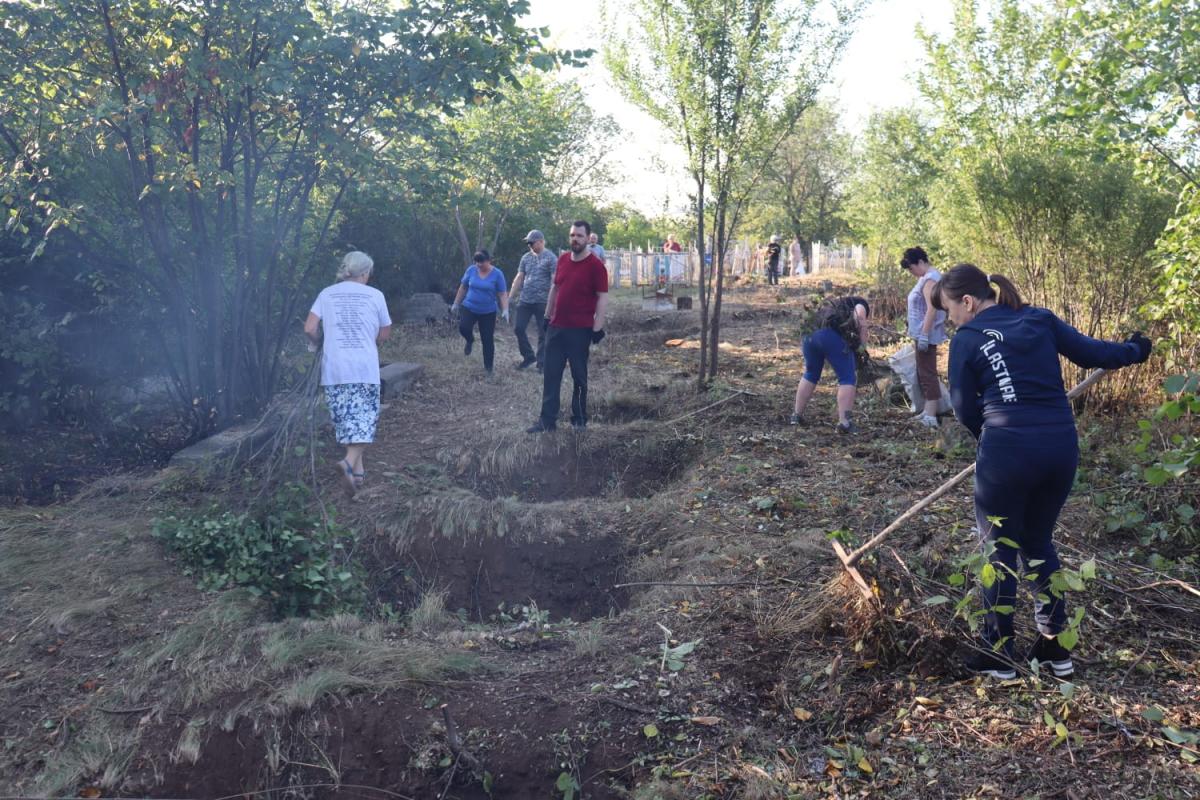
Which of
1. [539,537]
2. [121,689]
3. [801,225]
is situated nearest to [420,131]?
[539,537]

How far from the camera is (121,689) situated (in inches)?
157

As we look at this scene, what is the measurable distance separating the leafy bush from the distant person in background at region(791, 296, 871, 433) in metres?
4.15

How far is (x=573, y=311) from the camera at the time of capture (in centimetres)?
738

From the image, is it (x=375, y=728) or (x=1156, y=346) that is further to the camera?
(x=1156, y=346)

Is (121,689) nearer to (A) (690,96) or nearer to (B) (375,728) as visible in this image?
(B) (375,728)

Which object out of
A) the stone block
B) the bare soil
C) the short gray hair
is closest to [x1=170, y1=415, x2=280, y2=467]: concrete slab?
the bare soil

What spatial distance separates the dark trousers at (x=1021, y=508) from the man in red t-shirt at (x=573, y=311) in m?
4.15

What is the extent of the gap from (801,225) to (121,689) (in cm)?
3493

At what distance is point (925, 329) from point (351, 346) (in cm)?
455

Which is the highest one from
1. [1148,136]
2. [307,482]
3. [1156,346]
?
[1148,136]

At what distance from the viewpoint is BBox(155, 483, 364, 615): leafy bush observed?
16.8 ft

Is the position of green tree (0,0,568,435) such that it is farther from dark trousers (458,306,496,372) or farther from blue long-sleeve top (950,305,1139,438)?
blue long-sleeve top (950,305,1139,438)

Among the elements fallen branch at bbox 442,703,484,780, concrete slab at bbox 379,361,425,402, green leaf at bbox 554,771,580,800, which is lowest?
green leaf at bbox 554,771,580,800

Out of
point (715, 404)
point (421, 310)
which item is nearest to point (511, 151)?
point (421, 310)
